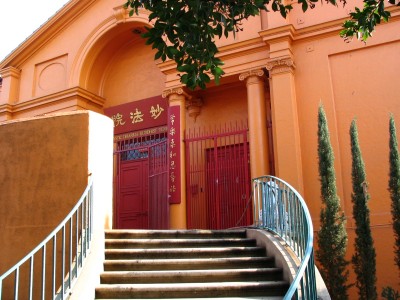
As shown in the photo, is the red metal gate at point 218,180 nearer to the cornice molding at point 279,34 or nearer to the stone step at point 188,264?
the cornice molding at point 279,34

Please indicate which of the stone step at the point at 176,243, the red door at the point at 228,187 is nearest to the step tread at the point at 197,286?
the stone step at the point at 176,243

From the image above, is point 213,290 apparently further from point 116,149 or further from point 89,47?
point 89,47

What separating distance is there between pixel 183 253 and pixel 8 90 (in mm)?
10247

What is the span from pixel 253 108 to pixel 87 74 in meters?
5.61

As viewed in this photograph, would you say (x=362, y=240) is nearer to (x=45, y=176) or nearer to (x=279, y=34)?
(x=279, y=34)

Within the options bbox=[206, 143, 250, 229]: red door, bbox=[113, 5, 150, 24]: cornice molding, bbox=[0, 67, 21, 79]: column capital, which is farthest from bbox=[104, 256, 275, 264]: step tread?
bbox=[0, 67, 21, 79]: column capital

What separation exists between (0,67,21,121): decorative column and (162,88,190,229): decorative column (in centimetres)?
569

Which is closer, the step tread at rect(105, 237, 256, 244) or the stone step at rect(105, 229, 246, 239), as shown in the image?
the step tread at rect(105, 237, 256, 244)

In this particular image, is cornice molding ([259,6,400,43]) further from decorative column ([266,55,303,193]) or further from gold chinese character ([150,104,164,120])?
gold chinese character ([150,104,164,120])

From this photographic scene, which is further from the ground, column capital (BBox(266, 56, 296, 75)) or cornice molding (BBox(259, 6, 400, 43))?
cornice molding (BBox(259, 6, 400, 43))

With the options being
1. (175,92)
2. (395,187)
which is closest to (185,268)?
(395,187)

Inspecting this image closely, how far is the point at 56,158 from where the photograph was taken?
6.42 metres

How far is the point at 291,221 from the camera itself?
20.1 ft

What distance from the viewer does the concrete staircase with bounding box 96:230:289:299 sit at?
5.46m
